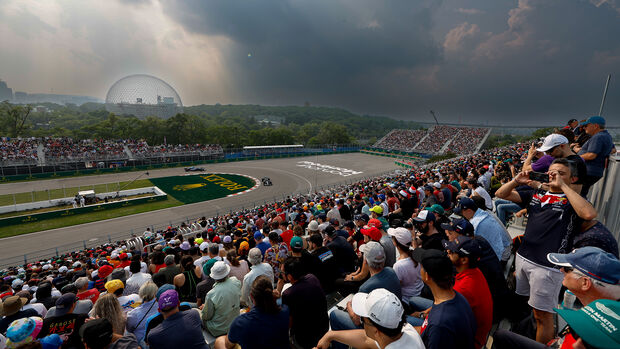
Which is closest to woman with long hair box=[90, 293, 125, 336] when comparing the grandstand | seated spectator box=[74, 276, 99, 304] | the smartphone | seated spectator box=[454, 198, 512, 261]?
seated spectator box=[74, 276, 99, 304]

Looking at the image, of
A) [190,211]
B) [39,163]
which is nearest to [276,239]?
[190,211]

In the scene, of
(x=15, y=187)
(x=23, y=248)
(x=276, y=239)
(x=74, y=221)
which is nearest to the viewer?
(x=276, y=239)

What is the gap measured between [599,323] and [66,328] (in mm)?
5819

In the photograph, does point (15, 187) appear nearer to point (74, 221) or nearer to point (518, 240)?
point (74, 221)

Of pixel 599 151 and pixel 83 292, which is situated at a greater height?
pixel 599 151

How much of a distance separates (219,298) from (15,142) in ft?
192

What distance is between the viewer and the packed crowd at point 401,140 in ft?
252

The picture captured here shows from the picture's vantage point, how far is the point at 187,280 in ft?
17.4

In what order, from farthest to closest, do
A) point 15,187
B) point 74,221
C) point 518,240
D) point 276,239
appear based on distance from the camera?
point 15,187 → point 74,221 → point 276,239 → point 518,240

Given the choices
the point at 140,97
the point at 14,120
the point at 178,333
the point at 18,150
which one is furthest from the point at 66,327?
the point at 140,97

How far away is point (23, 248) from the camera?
17641mm

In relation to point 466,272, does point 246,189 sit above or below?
below

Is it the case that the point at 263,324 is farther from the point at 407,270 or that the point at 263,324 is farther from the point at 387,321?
the point at 407,270

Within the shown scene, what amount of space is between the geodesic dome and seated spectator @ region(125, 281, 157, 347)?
127487mm
